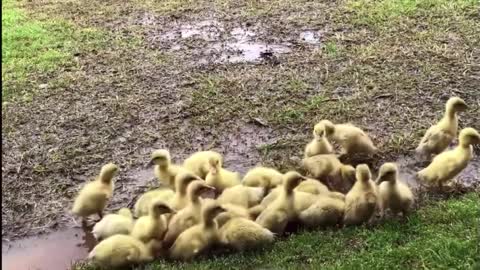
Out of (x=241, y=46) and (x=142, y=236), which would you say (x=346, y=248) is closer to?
(x=142, y=236)

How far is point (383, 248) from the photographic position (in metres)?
3.08

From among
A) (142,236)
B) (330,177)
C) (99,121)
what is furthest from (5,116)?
(330,177)

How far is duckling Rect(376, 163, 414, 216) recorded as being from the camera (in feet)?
10.8

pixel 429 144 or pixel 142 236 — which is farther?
pixel 429 144

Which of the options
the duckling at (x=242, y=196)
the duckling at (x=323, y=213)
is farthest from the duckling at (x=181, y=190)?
the duckling at (x=323, y=213)

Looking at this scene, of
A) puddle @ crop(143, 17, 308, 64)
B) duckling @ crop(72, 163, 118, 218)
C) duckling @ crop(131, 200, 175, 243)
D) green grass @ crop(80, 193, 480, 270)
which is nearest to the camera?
green grass @ crop(80, 193, 480, 270)

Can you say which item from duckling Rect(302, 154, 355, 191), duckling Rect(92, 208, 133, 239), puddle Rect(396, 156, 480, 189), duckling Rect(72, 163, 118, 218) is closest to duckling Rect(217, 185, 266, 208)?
duckling Rect(302, 154, 355, 191)

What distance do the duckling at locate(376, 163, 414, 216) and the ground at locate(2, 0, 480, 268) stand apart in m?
0.70

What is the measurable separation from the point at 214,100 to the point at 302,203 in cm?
187

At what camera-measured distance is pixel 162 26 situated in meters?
6.81

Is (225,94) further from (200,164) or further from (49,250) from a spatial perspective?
(49,250)

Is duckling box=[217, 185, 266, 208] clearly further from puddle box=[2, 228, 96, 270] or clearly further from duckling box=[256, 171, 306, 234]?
puddle box=[2, 228, 96, 270]

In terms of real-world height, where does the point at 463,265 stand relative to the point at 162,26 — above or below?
below

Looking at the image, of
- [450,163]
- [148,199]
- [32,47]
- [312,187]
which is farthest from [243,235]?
[32,47]
